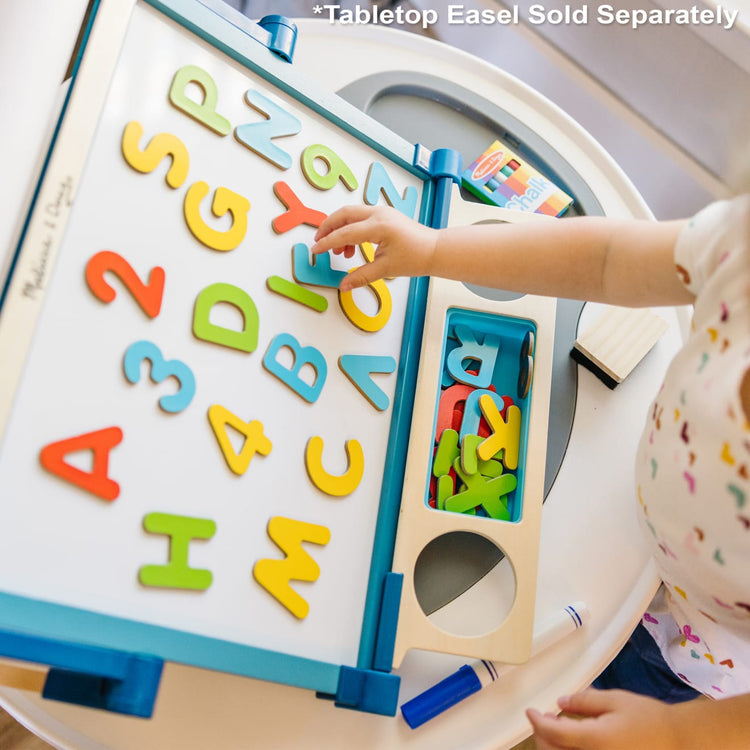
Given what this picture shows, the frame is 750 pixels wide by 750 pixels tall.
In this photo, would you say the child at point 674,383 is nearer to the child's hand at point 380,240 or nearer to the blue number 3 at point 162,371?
the child's hand at point 380,240

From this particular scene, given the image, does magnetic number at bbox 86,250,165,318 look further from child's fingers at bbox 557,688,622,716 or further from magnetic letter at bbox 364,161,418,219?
child's fingers at bbox 557,688,622,716

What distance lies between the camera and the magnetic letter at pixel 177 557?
0.38 meters

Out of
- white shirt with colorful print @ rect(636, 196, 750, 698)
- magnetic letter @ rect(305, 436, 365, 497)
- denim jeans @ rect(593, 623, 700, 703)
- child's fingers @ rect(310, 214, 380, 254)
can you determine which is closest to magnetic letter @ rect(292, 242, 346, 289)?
child's fingers @ rect(310, 214, 380, 254)

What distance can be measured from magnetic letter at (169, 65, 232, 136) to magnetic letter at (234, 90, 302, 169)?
0.05 feet

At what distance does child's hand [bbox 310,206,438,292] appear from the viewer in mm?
502

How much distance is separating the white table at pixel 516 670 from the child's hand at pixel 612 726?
57 mm

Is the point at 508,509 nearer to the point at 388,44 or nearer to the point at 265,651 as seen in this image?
the point at 265,651

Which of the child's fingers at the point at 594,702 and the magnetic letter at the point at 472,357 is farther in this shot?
the magnetic letter at the point at 472,357

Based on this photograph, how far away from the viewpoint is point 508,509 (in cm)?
53

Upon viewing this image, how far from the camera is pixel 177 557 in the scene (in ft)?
1.29

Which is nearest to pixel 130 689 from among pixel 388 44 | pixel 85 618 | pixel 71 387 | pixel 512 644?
pixel 85 618

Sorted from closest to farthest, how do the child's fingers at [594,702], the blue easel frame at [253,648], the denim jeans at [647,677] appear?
the blue easel frame at [253,648]
the child's fingers at [594,702]
the denim jeans at [647,677]

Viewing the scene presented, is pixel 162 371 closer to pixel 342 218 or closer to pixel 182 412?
pixel 182 412

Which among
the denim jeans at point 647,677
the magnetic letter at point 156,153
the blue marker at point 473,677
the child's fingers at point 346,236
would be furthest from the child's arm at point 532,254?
the denim jeans at point 647,677
